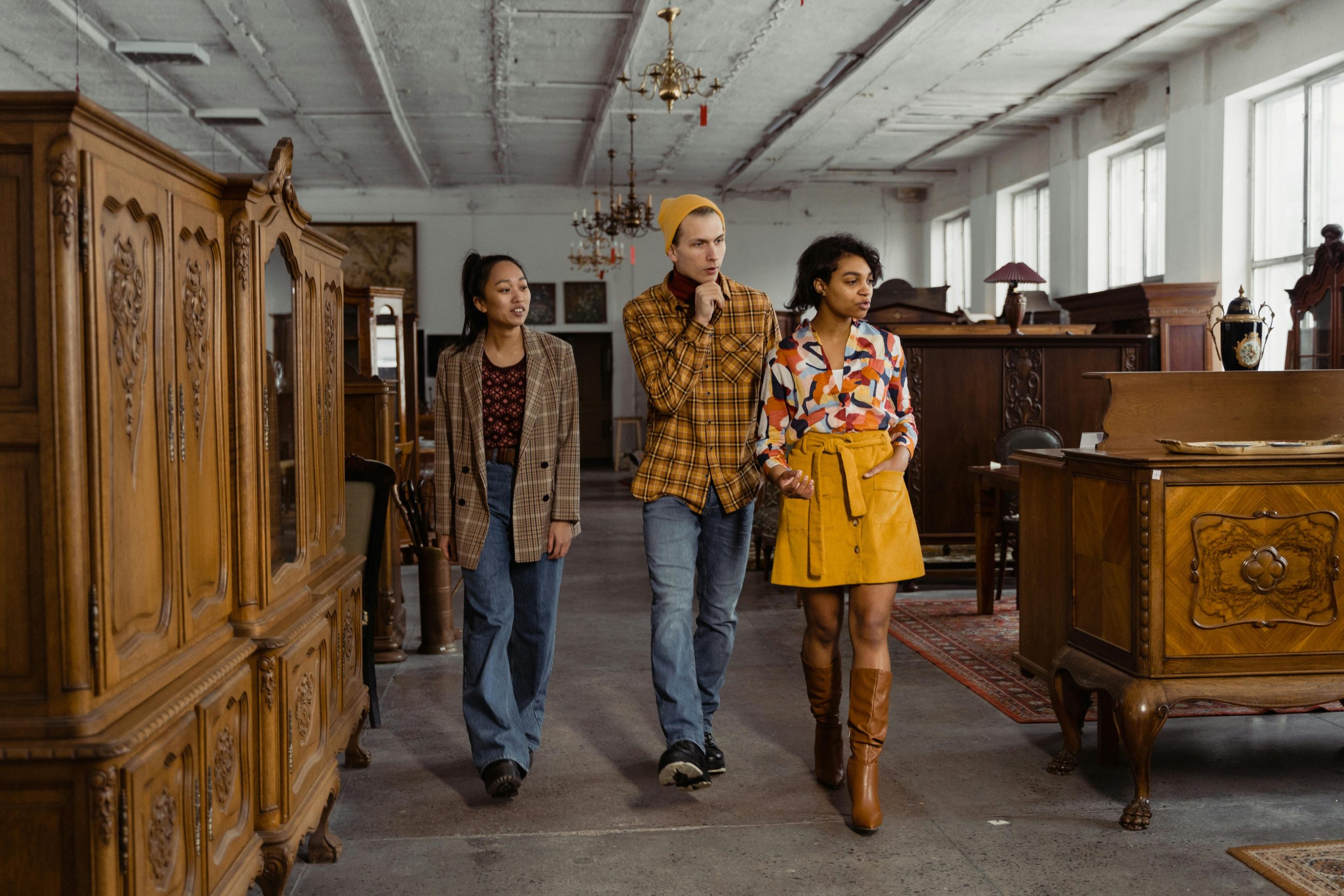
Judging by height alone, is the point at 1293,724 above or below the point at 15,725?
below

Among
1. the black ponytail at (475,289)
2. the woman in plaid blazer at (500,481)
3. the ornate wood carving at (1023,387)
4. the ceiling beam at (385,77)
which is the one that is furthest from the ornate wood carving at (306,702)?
the ceiling beam at (385,77)

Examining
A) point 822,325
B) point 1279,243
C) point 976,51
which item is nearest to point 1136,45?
point 976,51

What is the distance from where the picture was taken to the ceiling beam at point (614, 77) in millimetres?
8703

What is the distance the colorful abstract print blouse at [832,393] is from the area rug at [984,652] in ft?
3.75

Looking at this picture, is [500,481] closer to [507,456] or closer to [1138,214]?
[507,456]

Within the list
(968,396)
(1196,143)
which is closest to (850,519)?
(968,396)

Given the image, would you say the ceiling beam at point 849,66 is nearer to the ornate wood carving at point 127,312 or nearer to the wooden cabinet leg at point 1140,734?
the wooden cabinet leg at point 1140,734

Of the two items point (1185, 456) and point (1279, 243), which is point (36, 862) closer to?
point (1185, 456)

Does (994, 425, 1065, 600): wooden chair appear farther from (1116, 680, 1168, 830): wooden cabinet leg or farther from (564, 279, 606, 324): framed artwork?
(564, 279, 606, 324): framed artwork

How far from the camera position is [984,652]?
5.27 metres

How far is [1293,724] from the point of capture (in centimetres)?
403

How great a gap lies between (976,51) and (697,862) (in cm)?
889

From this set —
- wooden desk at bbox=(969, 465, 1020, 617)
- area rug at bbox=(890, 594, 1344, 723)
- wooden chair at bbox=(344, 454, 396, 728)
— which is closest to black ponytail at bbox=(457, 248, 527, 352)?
wooden chair at bbox=(344, 454, 396, 728)

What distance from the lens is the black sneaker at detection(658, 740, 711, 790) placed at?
3.24 meters
